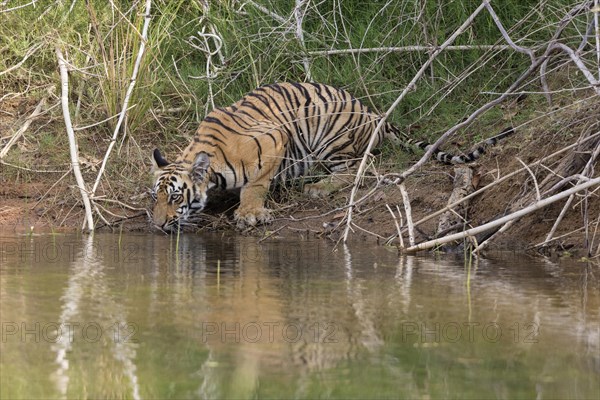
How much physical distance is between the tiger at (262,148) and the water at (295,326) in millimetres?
1348

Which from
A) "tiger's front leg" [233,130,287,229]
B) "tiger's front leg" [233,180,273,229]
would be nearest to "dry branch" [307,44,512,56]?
"tiger's front leg" [233,130,287,229]

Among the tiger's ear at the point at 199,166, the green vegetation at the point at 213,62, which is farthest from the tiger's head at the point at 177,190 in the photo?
the green vegetation at the point at 213,62

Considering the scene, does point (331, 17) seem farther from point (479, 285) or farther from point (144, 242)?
point (479, 285)

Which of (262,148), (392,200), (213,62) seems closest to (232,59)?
(213,62)

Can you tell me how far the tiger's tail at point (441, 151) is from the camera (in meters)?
7.30

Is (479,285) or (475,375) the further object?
(479,285)

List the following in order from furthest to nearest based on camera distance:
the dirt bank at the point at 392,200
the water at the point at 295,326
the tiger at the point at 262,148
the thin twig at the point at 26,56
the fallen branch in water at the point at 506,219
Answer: the thin twig at the point at 26,56, the tiger at the point at 262,148, the dirt bank at the point at 392,200, the fallen branch in water at the point at 506,219, the water at the point at 295,326

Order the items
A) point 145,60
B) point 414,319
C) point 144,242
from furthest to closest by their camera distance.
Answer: point 145,60 < point 144,242 < point 414,319

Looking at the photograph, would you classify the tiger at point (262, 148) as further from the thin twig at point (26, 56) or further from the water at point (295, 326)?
the thin twig at point (26, 56)

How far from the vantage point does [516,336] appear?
3.92m

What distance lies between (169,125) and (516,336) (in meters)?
5.17

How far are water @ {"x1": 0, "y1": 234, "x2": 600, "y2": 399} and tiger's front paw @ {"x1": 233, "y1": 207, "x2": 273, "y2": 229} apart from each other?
1.25 metres

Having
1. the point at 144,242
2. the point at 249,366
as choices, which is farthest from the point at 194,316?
the point at 144,242

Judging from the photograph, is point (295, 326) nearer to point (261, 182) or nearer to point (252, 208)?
point (252, 208)
